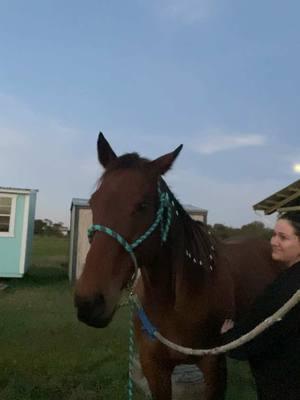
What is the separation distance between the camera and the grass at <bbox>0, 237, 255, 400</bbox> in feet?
17.7

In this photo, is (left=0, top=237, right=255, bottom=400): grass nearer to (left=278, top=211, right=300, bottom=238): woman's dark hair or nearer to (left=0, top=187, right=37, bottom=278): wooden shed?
(left=278, top=211, right=300, bottom=238): woman's dark hair

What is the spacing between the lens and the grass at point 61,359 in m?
5.41

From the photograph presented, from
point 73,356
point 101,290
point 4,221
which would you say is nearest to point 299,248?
point 101,290

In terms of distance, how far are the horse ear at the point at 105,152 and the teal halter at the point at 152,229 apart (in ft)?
1.09

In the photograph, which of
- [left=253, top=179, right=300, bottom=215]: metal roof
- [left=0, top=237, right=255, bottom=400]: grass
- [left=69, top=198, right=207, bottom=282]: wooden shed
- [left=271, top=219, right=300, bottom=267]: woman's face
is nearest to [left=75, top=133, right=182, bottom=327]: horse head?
[left=271, top=219, right=300, bottom=267]: woman's face

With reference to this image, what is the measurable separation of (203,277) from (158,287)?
34cm

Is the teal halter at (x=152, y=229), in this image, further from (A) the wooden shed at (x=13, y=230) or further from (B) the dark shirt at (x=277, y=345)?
(A) the wooden shed at (x=13, y=230)

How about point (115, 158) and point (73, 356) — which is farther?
point (73, 356)

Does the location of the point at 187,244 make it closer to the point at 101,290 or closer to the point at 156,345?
the point at 156,345

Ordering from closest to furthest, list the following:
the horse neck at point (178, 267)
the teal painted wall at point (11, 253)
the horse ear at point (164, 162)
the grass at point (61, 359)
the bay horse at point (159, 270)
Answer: the bay horse at point (159, 270) < the horse ear at point (164, 162) < the horse neck at point (178, 267) < the grass at point (61, 359) < the teal painted wall at point (11, 253)

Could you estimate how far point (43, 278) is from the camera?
18359mm

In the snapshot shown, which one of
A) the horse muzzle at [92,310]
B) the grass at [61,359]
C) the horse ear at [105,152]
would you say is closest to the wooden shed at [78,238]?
the grass at [61,359]

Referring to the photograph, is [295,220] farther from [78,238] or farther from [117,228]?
[78,238]

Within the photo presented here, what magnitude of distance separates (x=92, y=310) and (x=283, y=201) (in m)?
11.9
